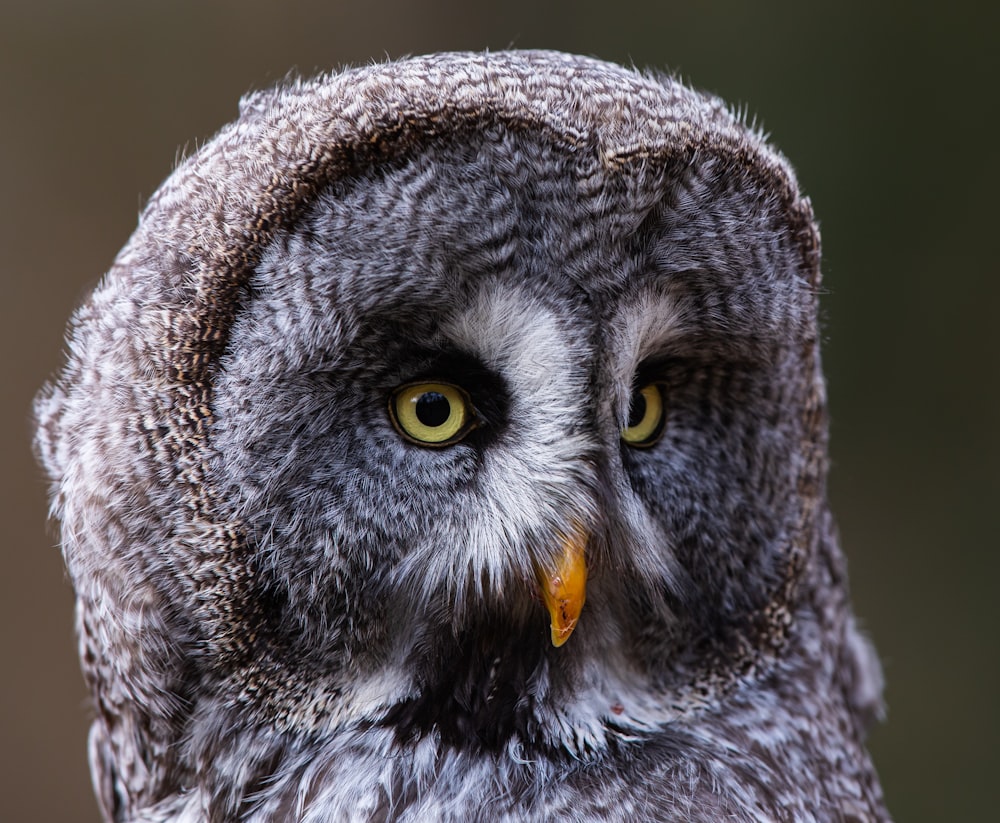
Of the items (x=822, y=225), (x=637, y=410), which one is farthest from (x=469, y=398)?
(x=822, y=225)

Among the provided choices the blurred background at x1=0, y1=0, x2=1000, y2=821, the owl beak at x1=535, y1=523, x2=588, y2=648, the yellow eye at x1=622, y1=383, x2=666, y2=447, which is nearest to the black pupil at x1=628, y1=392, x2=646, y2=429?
the yellow eye at x1=622, y1=383, x2=666, y2=447

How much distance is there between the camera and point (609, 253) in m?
0.97

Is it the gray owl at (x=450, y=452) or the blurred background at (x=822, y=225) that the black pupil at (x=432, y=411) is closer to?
the gray owl at (x=450, y=452)

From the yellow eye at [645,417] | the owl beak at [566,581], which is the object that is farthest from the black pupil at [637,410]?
the owl beak at [566,581]

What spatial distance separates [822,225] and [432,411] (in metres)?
2.52

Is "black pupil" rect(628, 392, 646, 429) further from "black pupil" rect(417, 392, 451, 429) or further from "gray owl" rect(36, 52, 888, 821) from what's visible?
"black pupil" rect(417, 392, 451, 429)

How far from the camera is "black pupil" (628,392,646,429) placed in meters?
1.09

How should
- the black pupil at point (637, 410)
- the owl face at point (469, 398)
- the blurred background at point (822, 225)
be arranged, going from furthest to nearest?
the blurred background at point (822, 225)
the black pupil at point (637, 410)
the owl face at point (469, 398)

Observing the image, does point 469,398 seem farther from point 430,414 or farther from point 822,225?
point 822,225

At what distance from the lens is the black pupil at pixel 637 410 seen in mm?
1087

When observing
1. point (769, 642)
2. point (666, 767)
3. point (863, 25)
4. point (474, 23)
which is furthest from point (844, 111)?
point (666, 767)

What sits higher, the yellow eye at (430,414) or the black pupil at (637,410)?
the yellow eye at (430,414)

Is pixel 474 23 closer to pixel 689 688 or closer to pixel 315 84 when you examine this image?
pixel 315 84

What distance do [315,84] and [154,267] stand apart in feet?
0.86
